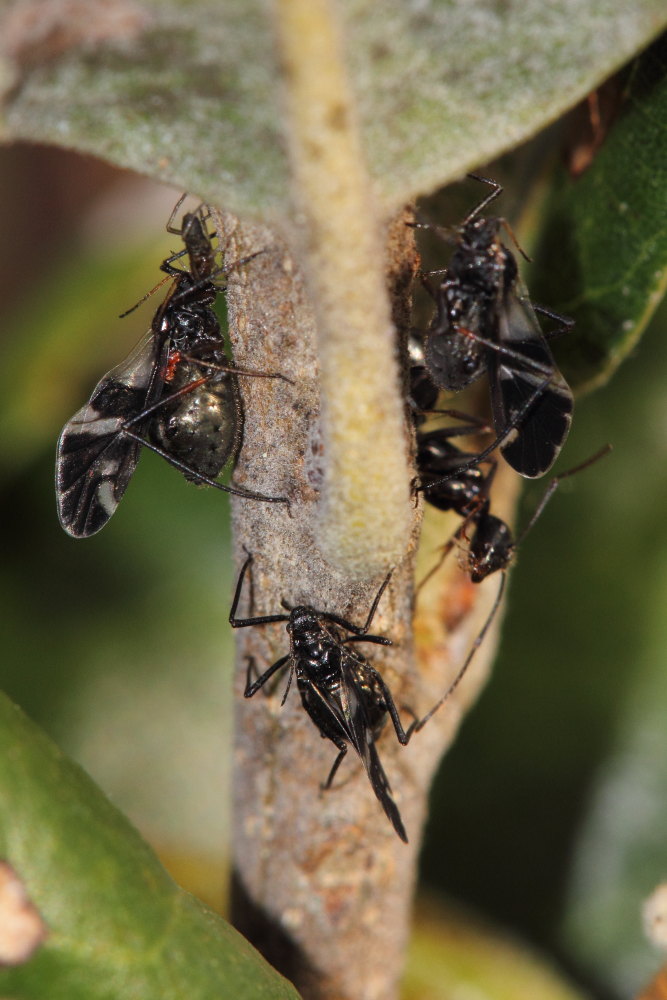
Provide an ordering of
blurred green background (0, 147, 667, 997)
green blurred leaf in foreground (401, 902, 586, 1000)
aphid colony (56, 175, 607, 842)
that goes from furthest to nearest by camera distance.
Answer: blurred green background (0, 147, 667, 997)
green blurred leaf in foreground (401, 902, 586, 1000)
aphid colony (56, 175, 607, 842)

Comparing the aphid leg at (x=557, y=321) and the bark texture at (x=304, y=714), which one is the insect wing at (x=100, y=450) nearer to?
the bark texture at (x=304, y=714)

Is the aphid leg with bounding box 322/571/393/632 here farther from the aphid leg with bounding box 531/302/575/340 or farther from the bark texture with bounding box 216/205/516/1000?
the aphid leg with bounding box 531/302/575/340

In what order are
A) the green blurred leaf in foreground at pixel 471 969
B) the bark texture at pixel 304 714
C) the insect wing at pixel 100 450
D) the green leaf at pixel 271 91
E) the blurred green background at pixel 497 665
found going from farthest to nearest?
the blurred green background at pixel 497 665
the green blurred leaf in foreground at pixel 471 969
the insect wing at pixel 100 450
the bark texture at pixel 304 714
the green leaf at pixel 271 91

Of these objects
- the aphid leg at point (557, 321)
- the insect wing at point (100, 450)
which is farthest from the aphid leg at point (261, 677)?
the aphid leg at point (557, 321)

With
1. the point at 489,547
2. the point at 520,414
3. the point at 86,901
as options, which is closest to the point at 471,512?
the point at 489,547

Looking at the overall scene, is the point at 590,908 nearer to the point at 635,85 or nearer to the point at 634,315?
A: the point at 634,315

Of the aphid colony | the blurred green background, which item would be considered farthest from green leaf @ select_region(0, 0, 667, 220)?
the blurred green background

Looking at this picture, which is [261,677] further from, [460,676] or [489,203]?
[489,203]
